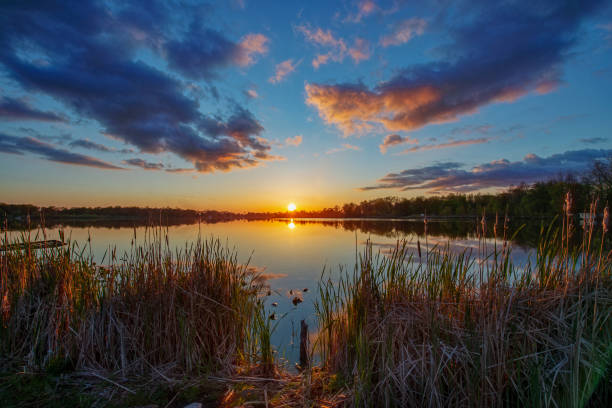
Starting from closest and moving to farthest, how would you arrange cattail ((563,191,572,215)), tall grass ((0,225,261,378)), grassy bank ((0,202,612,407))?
grassy bank ((0,202,612,407)) < cattail ((563,191,572,215)) < tall grass ((0,225,261,378))

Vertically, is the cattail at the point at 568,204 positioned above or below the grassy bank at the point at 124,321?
above

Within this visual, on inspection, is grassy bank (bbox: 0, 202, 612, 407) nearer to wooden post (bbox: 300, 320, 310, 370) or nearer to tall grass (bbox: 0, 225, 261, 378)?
tall grass (bbox: 0, 225, 261, 378)

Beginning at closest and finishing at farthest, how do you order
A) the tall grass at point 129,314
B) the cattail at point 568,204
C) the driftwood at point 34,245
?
1. the cattail at point 568,204
2. the tall grass at point 129,314
3. the driftwood at point 34,245

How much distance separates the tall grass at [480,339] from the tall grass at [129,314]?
1831mm

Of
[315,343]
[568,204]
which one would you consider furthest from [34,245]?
[568,204]

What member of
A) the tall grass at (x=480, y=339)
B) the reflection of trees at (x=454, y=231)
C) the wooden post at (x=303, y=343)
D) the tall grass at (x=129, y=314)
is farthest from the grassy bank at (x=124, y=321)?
the reflection of trees at (x=454, y=231)

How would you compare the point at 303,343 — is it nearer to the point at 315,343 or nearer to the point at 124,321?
the point at 315,343

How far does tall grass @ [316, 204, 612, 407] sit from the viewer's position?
8.40ft

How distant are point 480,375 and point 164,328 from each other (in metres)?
4.02

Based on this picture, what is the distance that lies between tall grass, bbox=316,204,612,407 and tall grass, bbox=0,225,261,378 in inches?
72.1

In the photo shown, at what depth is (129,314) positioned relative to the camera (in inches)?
150

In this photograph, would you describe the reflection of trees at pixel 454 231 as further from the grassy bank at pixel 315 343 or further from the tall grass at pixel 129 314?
the tall grass at pixel 129 314

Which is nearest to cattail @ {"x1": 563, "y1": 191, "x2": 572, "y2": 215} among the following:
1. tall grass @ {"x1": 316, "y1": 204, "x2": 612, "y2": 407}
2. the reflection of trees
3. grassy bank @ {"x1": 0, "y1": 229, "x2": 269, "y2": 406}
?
tall grass @ {"x1": 316, "y1": 204, "x2": 612, "y2": 407}

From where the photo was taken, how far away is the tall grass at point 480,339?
2.56m
